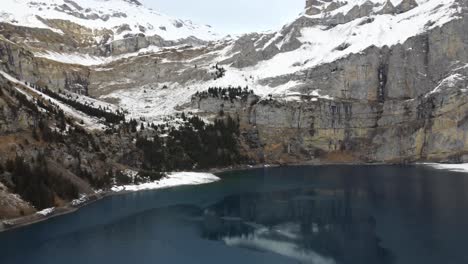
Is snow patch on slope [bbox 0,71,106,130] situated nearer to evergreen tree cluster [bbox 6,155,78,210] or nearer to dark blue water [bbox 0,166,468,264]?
dark blue water [bbox 0,166,468,264]

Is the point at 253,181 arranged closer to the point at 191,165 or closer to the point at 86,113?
the point at 191,165

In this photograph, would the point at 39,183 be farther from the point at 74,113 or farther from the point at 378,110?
the point at 378,110

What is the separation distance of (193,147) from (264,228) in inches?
3257

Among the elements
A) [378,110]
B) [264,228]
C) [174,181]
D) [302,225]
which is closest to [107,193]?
[174,181]

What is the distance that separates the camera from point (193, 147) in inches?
6112

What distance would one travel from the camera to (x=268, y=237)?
6912 cm

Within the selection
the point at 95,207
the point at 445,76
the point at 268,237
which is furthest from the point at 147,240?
the point at 445,76

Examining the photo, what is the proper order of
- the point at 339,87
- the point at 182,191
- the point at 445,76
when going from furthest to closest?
the point at 339,87 < the point at 445,76 < the point at 182,191

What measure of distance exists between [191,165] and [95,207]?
194 ft

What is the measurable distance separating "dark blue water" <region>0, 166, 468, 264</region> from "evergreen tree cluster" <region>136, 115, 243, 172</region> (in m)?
27.0

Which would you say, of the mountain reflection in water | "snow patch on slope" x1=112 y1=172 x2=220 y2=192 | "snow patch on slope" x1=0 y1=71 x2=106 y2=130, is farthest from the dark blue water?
"snow patch on slope" x1=0 y1=71 x2=106 y2=130

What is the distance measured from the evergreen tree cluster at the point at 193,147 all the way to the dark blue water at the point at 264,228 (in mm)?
27015

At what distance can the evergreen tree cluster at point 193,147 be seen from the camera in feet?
457

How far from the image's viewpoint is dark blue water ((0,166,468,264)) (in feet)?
194
